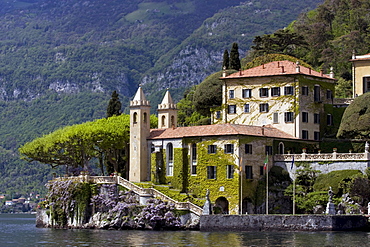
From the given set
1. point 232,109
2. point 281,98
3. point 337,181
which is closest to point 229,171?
point 337,181

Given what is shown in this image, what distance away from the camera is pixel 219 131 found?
9119 centimetres

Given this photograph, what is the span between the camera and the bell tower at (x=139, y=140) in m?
95.8

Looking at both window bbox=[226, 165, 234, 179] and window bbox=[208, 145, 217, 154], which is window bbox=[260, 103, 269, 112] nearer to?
window bbox=[208, 145, 217, 154]

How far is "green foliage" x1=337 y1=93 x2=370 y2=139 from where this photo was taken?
89.8 metres

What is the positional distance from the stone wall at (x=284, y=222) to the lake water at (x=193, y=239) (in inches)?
52.4

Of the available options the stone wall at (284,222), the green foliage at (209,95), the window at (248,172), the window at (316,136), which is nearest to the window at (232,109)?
the green foliage at (209,95)

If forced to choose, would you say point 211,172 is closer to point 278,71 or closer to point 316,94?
point 278,71

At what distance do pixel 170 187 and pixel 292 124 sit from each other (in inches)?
605

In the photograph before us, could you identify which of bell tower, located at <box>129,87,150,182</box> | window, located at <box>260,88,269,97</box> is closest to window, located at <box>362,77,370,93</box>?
window, located at <box>260,88,269,97</box>

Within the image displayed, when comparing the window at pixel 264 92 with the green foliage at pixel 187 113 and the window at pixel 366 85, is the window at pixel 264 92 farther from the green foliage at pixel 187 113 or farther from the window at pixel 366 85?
the green foliage at pixel 187 113

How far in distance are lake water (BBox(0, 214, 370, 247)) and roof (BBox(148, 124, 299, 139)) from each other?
498 inches

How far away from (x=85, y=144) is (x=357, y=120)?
31.5m

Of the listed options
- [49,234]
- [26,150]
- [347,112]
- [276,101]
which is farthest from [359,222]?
[26,150]

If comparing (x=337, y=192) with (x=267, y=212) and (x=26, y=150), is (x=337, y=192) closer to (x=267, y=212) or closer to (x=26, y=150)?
(x=267, y=212)
